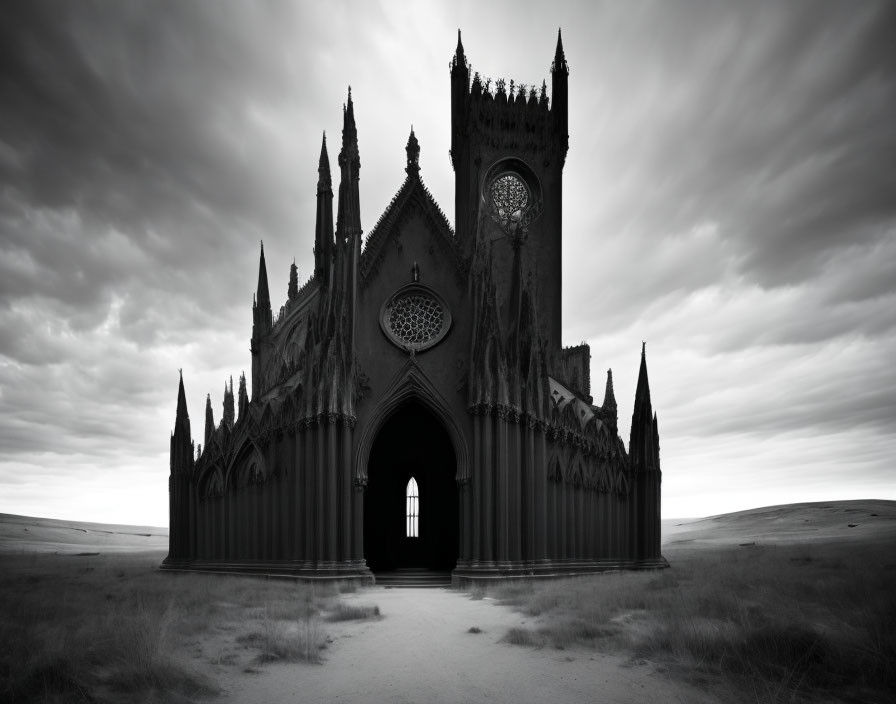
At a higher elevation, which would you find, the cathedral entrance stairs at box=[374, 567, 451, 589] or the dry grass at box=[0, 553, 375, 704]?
the dry grass at box=[0, 553, 375, 704]

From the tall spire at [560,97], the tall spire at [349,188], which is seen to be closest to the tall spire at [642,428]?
the tall spire at [560,97]

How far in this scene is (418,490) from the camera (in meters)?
39.8

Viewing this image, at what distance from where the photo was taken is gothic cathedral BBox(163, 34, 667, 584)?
2905 centimetres

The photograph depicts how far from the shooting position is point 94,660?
963cm

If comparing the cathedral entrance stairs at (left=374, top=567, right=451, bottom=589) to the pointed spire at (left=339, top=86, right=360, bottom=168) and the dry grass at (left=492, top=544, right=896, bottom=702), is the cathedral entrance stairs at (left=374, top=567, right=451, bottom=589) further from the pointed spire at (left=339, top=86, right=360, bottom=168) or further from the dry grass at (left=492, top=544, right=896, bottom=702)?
the pointed spire at (left=339, top=86, right=360, bottom=168)

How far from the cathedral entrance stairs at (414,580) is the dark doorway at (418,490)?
7218 mm

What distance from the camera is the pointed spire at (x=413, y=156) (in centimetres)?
3416

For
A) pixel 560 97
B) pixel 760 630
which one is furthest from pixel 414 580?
pixel 560 97

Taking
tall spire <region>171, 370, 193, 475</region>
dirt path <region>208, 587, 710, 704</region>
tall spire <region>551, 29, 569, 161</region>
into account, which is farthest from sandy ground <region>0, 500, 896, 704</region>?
tall spire <region>551, 29, 569, 161</region>

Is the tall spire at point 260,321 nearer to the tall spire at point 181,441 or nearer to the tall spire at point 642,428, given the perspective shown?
the tall spire at point 181,441

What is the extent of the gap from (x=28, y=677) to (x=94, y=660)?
4.09ft

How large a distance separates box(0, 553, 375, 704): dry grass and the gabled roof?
1696 centimetres

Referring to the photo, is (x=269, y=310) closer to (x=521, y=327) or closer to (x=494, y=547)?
(x=521, y=327)

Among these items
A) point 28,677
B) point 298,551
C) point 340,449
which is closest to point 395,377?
point 340,449
